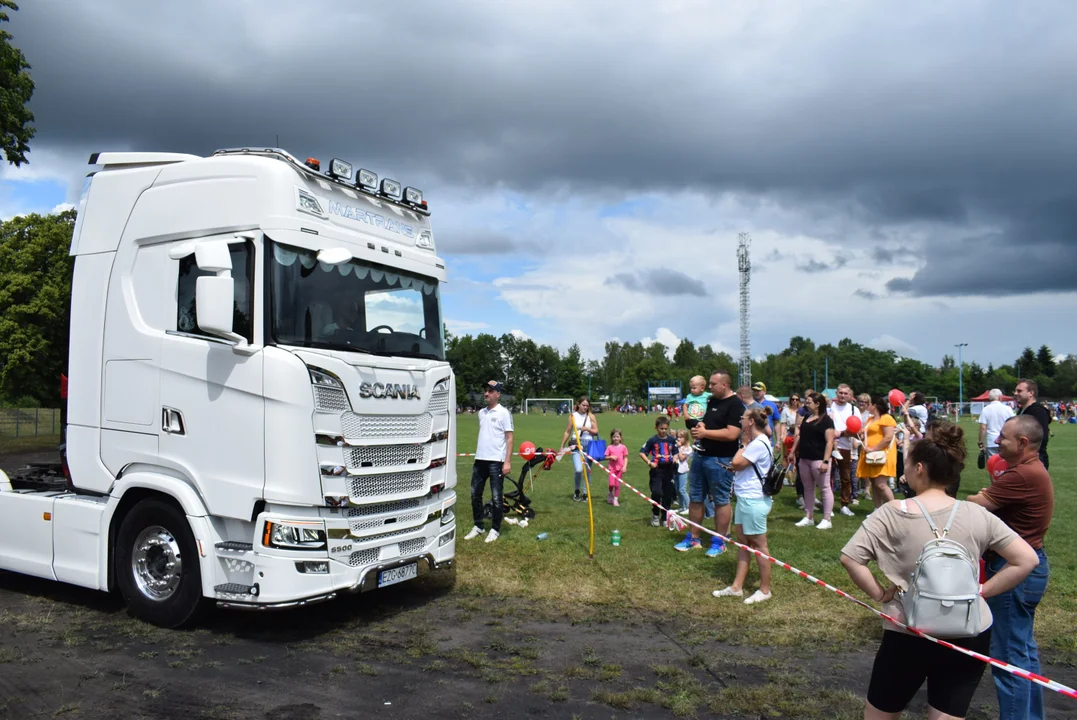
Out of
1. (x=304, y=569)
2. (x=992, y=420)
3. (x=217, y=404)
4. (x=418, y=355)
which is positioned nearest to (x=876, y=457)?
(x=992, y=420)

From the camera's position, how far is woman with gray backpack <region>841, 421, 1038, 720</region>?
327cm

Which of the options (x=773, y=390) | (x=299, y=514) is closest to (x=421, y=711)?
(x=299, y=514)

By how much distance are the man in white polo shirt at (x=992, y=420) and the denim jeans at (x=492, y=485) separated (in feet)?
25.1

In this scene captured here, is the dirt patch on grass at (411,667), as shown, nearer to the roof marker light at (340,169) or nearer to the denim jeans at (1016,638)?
the denim jeans at (1016,638)

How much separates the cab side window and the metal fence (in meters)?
32.9

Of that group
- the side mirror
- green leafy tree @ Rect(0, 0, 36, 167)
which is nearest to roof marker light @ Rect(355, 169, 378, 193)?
the side mirror

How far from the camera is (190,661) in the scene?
5.67m

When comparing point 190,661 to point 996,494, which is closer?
point 996,494

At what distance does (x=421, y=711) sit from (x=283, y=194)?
403cm

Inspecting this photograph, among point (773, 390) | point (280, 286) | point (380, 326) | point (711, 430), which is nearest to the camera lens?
point (280, 286)

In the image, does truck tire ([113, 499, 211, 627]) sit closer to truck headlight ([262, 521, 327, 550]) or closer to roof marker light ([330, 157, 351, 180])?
truck headlight ([262, 521, 327, 550])

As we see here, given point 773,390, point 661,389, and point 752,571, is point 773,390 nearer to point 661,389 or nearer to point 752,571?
point 661,389

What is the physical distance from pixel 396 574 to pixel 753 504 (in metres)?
3.39

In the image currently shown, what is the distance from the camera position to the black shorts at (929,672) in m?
3.37
